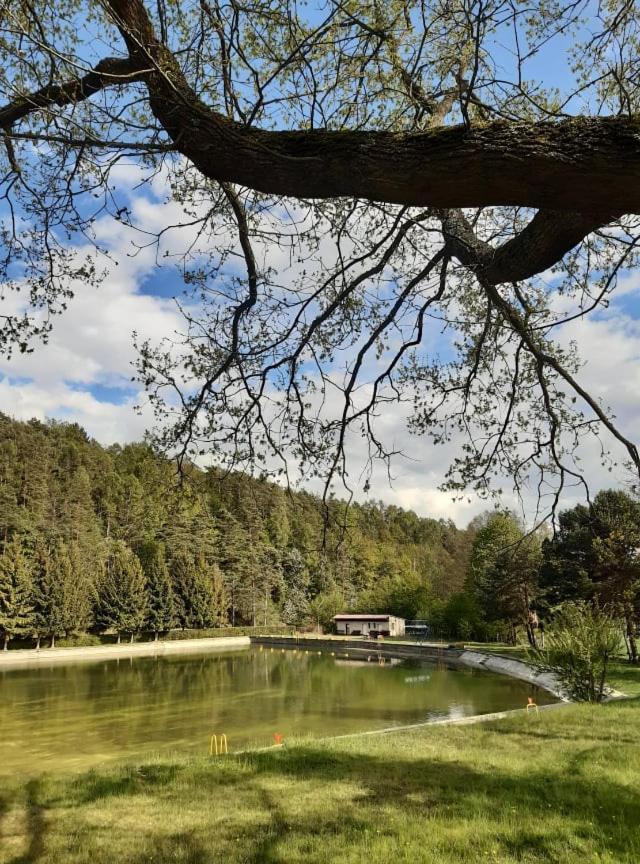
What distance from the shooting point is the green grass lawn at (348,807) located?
171 inches

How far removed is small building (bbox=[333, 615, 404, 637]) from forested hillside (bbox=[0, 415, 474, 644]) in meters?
2.30

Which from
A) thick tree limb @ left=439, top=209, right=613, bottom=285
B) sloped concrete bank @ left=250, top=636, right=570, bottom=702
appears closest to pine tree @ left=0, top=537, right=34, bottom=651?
sloped concrete bank @ left=250, top=636, right=570, bottom=702

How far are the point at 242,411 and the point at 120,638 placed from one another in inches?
1877

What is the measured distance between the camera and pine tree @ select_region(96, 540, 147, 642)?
44.7 meters

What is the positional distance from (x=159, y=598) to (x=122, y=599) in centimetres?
359

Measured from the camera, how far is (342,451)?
14.0 feet

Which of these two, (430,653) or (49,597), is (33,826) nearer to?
(430,653)

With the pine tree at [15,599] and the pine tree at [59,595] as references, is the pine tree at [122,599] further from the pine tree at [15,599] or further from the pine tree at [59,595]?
the pine tree at [15,599]

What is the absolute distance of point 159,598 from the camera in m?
47.8

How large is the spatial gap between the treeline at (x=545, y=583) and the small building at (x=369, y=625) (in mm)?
7231

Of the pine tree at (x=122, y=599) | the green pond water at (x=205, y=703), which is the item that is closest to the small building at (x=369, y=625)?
the green pond water at (x=205, y=703)

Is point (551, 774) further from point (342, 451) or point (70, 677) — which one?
point (70, 677)

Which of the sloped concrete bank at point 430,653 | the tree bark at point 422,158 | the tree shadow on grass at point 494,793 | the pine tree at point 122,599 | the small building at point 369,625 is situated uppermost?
the tree bark at point 422,158

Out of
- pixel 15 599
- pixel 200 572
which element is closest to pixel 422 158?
pixel 15 599
